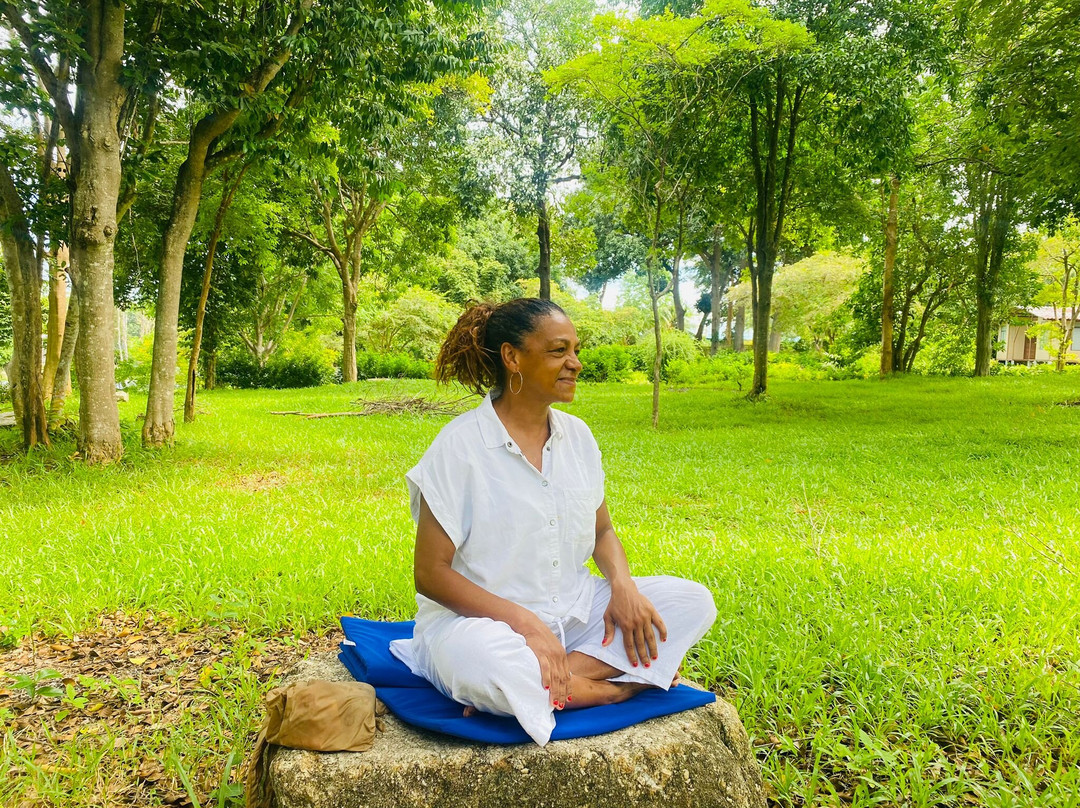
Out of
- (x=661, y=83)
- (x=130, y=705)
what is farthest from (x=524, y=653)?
(x=661, y=83)

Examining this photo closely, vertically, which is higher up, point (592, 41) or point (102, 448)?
point (592, 41)

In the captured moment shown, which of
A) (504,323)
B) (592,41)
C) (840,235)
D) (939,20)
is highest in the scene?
(592,41)

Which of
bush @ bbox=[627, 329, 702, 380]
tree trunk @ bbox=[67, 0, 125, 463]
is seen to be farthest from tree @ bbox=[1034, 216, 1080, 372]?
tree trunk @ bbox=[67, 0, 125, 463]

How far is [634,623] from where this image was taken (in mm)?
2045

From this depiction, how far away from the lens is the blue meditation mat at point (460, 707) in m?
1.80

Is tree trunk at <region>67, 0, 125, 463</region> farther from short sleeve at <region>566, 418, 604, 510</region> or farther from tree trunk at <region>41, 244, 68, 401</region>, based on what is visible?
short sleeve at <region>566, 418, 604, 510</region>

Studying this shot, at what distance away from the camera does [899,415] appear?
12508mm

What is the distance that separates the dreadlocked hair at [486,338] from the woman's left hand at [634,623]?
32.2 inches

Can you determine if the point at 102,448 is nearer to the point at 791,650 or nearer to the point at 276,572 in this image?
the point at 276,572

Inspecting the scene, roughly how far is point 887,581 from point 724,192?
13.6m

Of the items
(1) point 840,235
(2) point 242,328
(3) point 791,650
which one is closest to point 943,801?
(3) point 791,650

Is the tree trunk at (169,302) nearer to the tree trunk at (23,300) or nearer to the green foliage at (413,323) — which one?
the tree trunk at (23,300)

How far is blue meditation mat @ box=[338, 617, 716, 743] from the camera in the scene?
180cm

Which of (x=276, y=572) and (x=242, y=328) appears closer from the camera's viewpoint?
(x=276, y=572)
